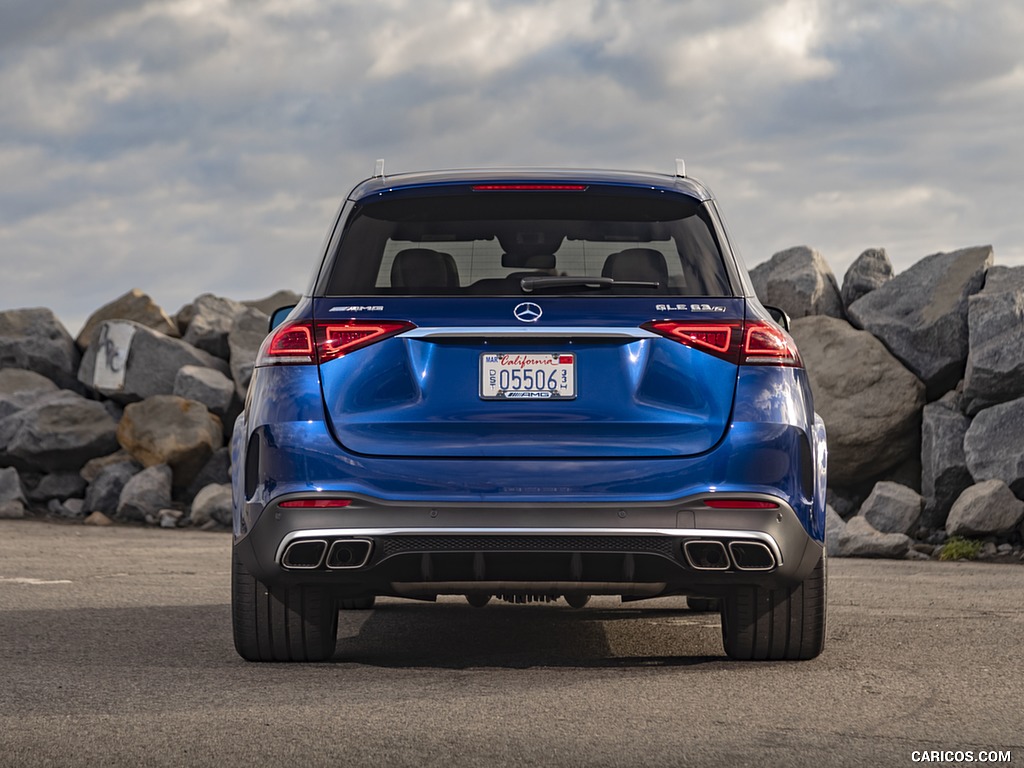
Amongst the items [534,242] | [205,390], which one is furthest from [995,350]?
[534,242]

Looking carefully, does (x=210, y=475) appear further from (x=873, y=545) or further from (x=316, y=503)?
(x=316, y=503)

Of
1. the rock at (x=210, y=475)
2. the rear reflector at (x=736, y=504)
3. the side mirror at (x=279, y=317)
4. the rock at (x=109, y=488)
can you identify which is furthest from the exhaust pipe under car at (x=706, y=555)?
the rock at (x=109, y=488)

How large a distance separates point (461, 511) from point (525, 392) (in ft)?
1.60

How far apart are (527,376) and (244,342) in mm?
13925

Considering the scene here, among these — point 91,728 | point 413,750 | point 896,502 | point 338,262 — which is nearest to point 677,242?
point 338,262

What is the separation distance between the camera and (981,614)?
27.5 ft

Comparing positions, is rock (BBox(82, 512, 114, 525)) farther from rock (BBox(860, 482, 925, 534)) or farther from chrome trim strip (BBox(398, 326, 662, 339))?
chrome trim strip (BBox(398, 326, 662, 339))

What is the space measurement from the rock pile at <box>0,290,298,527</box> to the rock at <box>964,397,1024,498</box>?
25.9ft

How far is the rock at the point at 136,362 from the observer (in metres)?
18.5

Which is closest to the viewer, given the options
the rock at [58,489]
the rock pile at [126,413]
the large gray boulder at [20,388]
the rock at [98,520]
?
the rock at [98,520]

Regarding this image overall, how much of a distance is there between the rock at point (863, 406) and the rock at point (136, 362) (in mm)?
7771

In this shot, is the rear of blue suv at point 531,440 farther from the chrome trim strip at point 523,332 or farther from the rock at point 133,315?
the rock at point 133,315

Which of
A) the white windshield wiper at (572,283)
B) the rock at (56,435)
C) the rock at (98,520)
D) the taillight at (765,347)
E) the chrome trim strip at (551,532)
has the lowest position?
the rock at (98,520)

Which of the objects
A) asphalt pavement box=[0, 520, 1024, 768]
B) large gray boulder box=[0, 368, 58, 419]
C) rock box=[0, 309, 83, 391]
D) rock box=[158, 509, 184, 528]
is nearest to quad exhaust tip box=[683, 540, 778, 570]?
asphalt pavement box=[0, 520, 1024, 768]
